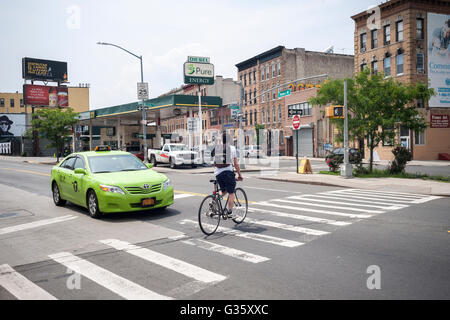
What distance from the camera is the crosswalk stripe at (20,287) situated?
4.50 metres

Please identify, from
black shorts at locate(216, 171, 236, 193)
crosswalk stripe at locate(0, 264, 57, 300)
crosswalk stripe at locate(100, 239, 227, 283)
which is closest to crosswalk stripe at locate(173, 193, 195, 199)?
black shorts at locate(216, 171, 236, 193)

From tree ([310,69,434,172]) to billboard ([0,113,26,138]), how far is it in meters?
78.5

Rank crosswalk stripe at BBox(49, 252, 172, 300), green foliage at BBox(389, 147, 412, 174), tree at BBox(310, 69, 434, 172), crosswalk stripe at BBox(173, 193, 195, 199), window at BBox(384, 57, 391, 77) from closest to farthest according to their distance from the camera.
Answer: crosswalk stripe at BBox(49, 252, 172, 300), crosswalk stripe at BBox(173, 193, 195, 199), tree at BBox(310, 69, 434, 172), green foliage at BBox(389, 147, 412, 174), window at BBox(384, 57, 391, 77)

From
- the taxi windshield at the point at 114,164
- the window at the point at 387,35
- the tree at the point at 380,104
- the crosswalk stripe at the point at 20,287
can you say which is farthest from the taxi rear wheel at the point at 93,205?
the window at the point at 387,35

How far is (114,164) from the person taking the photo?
10.2 m

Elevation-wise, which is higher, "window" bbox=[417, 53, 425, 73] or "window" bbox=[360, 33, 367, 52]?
"window" bbox=[360, 33, 367, 52]

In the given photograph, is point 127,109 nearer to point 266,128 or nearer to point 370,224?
point 266,128

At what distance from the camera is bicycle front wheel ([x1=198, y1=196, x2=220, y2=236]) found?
7318mm

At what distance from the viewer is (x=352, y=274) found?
5.00m

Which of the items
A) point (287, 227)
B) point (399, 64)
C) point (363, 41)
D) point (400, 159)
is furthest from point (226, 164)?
point (363, 41)

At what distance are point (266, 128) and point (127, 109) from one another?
27.0m

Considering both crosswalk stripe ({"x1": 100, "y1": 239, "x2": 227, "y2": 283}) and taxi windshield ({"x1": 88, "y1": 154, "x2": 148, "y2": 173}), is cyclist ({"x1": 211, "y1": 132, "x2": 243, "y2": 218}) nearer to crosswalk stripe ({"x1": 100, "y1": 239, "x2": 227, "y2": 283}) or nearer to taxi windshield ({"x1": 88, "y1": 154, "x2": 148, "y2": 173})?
crosswalk stripe ({"x1": 100, "y1": 239, "x2": 227, "y2": 283})

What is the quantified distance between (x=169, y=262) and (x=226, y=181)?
7.93 ft
